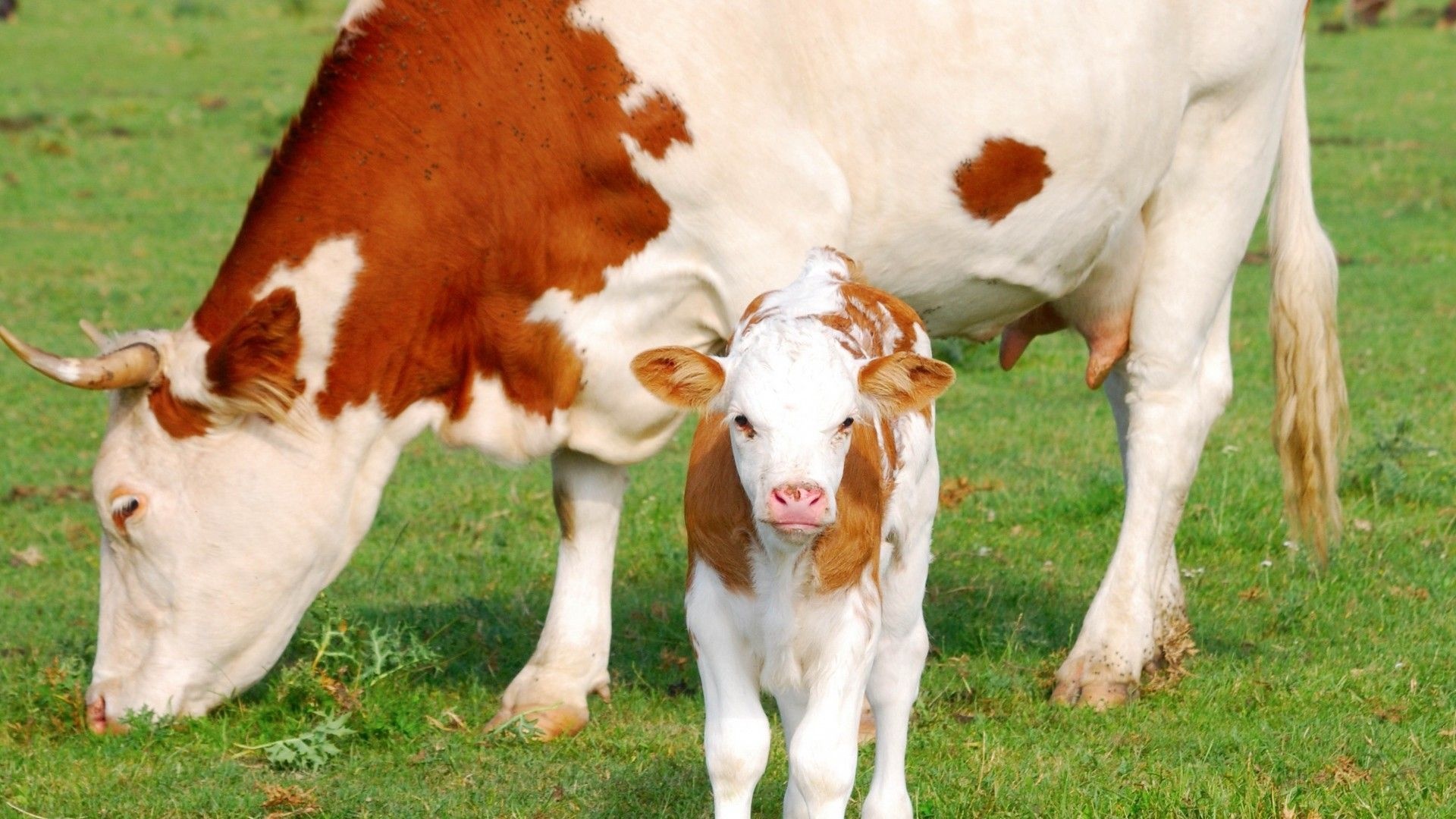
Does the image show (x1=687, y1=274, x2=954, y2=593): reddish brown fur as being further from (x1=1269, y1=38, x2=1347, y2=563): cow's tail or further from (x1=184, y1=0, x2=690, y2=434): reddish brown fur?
(x1=1269, y1=38, x2=1347, y2=563): cow's tail

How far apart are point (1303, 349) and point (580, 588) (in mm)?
3020

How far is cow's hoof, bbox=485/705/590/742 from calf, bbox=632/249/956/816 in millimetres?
1641

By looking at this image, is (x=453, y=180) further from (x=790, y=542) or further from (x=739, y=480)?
(x=790, y=542)

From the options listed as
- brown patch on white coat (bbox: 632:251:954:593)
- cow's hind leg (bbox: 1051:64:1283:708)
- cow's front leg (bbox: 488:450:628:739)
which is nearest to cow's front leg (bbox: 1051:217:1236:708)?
cow's hind leg (bbox: 1051:64:1283:708)

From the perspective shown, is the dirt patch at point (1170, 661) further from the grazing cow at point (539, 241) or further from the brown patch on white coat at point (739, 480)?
the brown patch on white coat at point (739, 480)

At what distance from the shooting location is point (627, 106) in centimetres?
568

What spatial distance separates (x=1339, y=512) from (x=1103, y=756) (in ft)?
7.32

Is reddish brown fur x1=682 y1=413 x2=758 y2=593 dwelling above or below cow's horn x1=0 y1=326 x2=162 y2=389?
below

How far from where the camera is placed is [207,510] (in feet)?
19.4

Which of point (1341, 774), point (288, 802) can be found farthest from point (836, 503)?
point (288, 802)

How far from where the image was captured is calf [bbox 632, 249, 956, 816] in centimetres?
410

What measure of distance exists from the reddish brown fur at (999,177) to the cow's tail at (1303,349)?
5.85 feet

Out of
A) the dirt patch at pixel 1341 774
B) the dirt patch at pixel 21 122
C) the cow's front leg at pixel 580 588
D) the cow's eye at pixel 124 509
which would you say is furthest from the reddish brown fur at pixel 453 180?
the dirt patch at pixel 21 122

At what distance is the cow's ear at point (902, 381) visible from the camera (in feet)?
13.9
